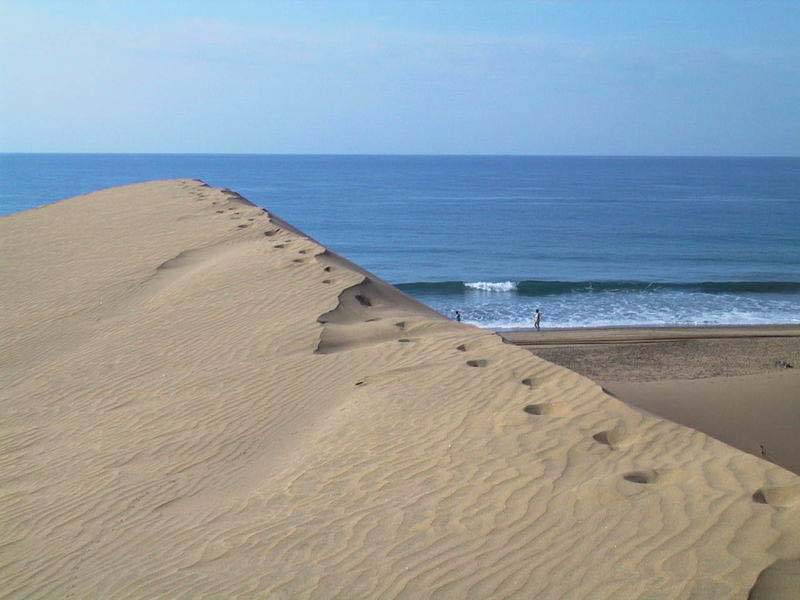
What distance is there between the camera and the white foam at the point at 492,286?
3528cm

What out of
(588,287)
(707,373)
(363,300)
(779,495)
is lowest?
(588,287)

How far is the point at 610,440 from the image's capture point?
606 cm

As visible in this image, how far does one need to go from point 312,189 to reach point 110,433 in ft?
316

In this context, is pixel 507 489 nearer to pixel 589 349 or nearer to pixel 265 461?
pixel 265 461

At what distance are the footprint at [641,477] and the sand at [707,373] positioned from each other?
3175 mm

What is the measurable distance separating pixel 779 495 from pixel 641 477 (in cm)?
81

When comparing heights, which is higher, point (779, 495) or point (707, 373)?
point (779, 495)

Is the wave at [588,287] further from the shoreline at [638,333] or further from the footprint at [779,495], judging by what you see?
the footprint at [779,495]

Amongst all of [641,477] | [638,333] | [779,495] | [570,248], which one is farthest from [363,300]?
[570,248]

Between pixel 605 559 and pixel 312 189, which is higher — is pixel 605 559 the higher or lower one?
the higher one

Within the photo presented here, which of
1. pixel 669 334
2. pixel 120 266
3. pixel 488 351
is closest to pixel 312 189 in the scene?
pixel 669 334

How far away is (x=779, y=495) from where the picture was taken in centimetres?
483

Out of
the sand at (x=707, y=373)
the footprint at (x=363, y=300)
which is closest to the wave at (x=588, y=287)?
the sand at (x=707, y=373)

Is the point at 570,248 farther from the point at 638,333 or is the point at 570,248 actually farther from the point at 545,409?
the point at 545,409
